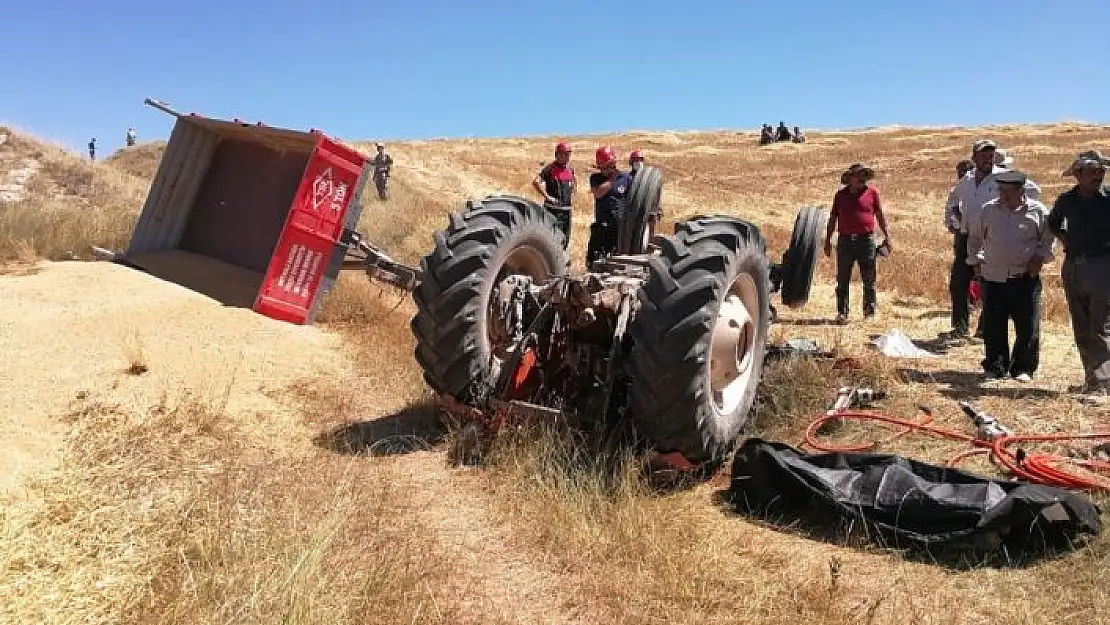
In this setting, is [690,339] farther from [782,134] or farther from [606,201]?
[782,134]

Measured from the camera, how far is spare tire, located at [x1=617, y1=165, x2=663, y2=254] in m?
5.77

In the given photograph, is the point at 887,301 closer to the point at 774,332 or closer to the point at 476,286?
the point at 774,332

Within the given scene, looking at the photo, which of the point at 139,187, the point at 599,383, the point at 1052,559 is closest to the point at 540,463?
the point at 599,383

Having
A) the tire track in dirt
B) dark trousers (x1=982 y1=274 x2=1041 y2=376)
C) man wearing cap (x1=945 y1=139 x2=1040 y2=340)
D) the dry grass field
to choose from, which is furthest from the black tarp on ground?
man wearing cap (x1=945 y1=139 x2=1040 y2=340)

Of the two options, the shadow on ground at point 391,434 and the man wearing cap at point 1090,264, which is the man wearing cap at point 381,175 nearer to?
the shadow on ground at point 391,434

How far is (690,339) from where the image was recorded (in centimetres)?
395

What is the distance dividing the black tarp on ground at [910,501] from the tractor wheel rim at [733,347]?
481 mm

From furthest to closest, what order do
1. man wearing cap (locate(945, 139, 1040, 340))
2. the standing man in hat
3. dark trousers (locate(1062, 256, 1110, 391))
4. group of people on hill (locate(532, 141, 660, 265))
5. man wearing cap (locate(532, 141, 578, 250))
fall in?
the standing man in hat, man wearing cap (locate(945, 139, 1040, 340)), man wearing cap (locate(532, 141, 578, 250)), group of people on hill (locate(532, 141, 660, 265)), dark trousers (locate(1062, 256, 1110, 391))

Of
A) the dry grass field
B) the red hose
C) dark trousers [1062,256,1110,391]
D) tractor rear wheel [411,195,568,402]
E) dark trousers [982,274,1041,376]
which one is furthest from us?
dark trousers [982,274,1041,376]

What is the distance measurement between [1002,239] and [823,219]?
114 cm

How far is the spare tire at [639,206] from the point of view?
→ 577 centimetres

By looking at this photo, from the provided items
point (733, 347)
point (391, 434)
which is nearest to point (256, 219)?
point (391, 434)

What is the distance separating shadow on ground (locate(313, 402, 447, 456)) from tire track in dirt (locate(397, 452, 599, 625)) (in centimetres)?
37

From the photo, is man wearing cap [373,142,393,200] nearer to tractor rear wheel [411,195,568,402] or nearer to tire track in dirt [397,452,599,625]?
tractor rear wheel [411,195,568,402]
